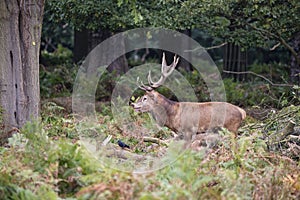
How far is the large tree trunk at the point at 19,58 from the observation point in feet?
31.6

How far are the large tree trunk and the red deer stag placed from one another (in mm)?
2164

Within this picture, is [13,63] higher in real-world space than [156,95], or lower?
higher

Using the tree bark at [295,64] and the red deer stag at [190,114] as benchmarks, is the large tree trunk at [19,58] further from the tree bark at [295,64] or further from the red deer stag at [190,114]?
the tree bark at [295,64]

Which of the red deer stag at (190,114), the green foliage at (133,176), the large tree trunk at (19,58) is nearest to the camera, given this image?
the green foliage at (133,176)

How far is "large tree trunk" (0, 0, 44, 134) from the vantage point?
9.62 meters

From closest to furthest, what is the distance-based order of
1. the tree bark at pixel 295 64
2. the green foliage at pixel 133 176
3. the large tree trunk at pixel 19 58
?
1. the green foliage at pixel 133 176
2. the large tree trunk at pixel 19 58
3. the tree bark at pixel 295 64

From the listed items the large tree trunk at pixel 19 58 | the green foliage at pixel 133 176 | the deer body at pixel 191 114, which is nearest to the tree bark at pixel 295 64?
the deer body at pixel 191 114

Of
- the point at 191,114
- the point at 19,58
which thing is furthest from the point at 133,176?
the point at 191,114

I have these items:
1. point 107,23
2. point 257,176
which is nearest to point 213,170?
point 257,176

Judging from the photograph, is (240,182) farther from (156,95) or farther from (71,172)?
(156,95)

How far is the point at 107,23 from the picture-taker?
15805 mm

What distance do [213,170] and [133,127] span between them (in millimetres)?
4498

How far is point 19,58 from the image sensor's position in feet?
32.1

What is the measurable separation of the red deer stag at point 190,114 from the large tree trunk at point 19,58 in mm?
2164
